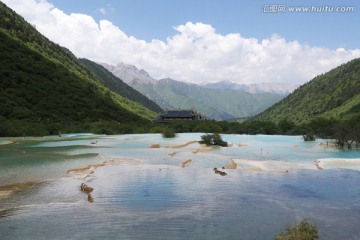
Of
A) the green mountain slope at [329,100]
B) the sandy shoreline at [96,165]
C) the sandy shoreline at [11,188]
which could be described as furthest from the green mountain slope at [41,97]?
the green mountain slope at [329,100]

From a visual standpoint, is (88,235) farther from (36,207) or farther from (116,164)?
(116,164)

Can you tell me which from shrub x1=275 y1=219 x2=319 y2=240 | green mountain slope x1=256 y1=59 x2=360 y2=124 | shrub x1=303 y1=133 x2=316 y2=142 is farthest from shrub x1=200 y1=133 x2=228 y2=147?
green mountain slope x1=256 y1=59 x2=360 y2=124

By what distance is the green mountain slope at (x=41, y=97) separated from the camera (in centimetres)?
8656

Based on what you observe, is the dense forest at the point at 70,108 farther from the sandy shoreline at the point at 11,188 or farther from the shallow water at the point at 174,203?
the sandy shoreline at the point at 11,188

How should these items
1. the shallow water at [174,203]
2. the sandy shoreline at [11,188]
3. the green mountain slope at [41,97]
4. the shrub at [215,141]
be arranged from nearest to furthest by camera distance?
the shallow water at [174,203], the sandy shoreline at [11,188], the shrub at [215,141], the green mountain slope at [41,97]

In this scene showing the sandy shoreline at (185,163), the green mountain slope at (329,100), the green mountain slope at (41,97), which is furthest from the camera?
the green mountain slope at (329,100)

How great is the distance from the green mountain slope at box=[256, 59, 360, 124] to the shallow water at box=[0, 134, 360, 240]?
382 ft

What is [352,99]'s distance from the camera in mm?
149250

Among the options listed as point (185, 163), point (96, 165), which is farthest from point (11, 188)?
point (185, 163)

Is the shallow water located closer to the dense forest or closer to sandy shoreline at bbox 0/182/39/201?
sandy shoreline at bbox 0/182/39/201

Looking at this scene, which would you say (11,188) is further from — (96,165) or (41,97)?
(41,97)

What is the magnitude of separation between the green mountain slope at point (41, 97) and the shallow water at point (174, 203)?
54813 mm

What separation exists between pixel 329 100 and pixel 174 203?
6492 inches

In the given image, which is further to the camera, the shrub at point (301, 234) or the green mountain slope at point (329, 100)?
the green mountain slope at point (329, 100)
